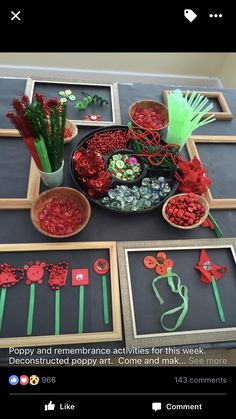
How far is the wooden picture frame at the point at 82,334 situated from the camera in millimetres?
663

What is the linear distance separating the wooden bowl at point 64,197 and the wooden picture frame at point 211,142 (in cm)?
39

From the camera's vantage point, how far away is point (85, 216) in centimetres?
81

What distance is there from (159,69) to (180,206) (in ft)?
4.74

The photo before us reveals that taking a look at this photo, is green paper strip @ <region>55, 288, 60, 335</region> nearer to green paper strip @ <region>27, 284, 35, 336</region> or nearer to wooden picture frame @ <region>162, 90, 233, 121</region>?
green paper strip @ <region>27, 284, 35, 336</region>

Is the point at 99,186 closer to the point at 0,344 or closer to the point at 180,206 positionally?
the point at 180,206

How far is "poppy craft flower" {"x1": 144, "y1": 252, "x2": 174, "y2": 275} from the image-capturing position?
78 centimetres

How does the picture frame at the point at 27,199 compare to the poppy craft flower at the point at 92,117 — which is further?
the poppy craft flower at the point at 92,117

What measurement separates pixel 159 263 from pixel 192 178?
0.28 metres

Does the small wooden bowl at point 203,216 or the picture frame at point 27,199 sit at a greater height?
the picture frame at point 27,199

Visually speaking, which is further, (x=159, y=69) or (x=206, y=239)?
(x=159, y=69)
